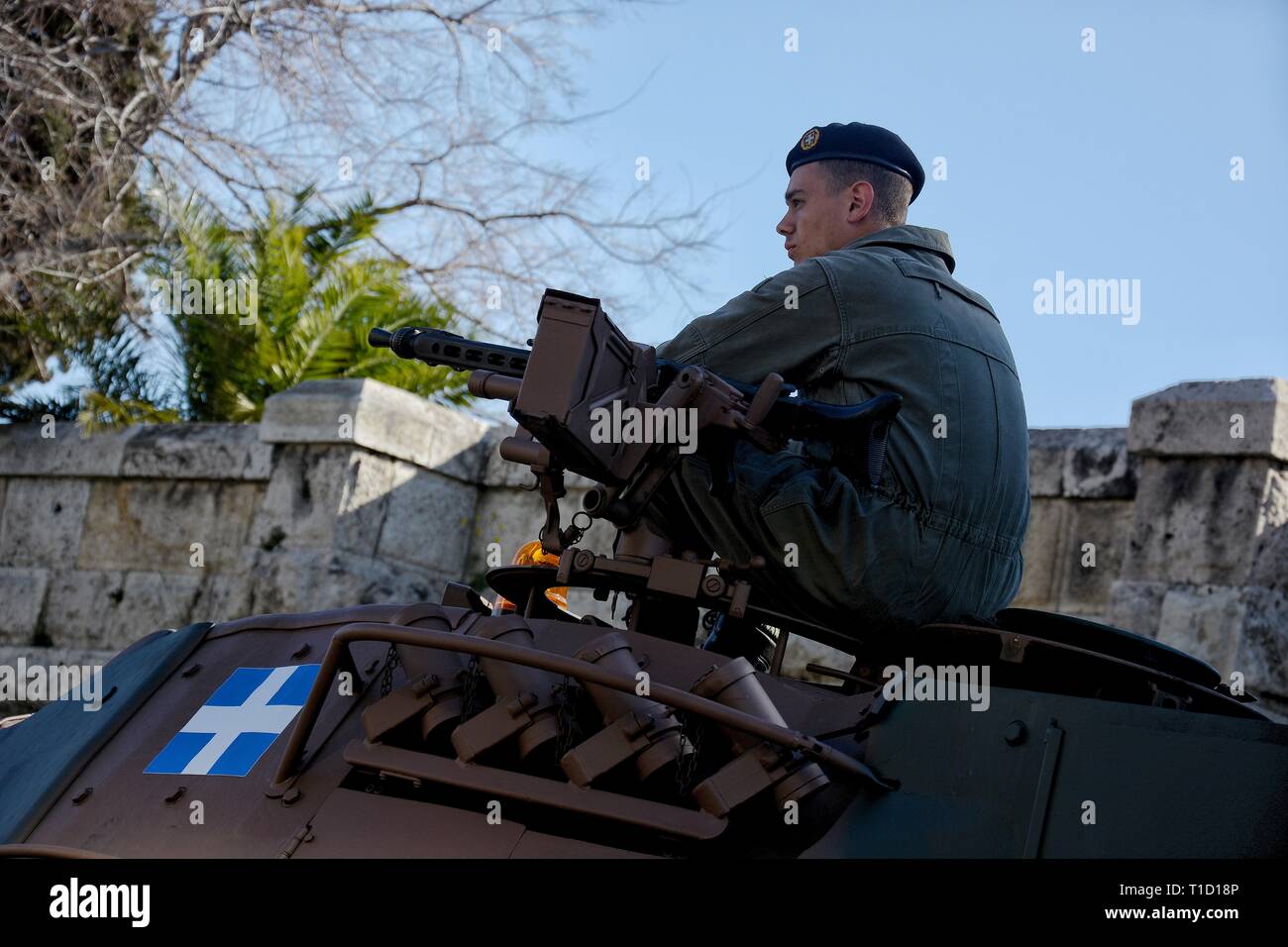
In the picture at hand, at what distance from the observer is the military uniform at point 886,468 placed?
3.20 meters

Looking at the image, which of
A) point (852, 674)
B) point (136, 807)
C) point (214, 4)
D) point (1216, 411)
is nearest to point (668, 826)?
point (852, 674)

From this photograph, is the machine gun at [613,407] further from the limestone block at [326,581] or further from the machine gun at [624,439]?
the limestone block at [326,581]

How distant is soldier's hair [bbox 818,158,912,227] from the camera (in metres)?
4.00

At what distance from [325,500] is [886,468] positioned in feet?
17.0

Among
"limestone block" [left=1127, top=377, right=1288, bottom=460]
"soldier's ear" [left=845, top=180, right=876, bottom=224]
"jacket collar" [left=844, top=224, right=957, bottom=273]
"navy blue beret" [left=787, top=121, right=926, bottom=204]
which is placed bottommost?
"limestone block" [left=1127, top=377, right=1288, bottom=460]

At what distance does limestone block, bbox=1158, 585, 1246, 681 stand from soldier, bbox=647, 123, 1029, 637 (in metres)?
2.56

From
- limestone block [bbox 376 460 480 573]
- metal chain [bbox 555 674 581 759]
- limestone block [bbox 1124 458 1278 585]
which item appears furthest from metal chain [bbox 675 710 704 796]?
limestone block [bbox 376 460 480 573]

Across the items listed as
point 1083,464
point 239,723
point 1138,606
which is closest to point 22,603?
point 1083,464

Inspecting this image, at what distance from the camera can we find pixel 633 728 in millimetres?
2549

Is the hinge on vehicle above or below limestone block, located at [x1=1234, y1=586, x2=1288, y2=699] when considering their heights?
below

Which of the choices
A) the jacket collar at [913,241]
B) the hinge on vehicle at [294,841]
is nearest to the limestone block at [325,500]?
the jacket collar at [913,241]

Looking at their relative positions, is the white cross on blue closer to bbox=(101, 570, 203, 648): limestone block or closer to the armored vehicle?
the armored vehicle

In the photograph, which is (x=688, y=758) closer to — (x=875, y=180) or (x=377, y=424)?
(x=875, y=180)

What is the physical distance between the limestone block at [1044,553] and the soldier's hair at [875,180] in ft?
9.62
